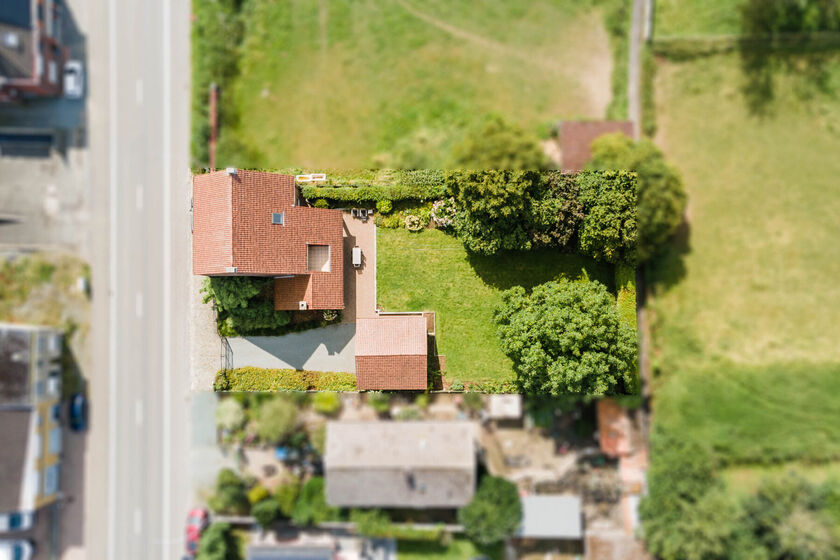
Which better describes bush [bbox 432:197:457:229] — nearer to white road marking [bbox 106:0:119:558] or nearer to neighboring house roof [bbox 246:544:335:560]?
white road marking [bbox 106:0:119:558]

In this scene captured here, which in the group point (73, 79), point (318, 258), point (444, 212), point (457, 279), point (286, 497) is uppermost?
point (73, 79)

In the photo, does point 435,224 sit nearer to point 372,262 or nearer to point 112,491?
point 372,262

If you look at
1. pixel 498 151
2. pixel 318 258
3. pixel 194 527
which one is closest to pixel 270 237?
pixel 318 258

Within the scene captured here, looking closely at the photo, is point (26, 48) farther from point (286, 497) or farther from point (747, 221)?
point (747, 221)

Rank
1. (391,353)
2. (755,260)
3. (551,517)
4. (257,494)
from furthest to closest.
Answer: (257,494), (551,517), (755,260), (391,353)

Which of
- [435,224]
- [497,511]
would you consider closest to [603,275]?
[435,224]

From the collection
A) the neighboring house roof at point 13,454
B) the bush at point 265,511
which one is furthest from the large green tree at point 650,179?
the neighboring house roof at point 13,454

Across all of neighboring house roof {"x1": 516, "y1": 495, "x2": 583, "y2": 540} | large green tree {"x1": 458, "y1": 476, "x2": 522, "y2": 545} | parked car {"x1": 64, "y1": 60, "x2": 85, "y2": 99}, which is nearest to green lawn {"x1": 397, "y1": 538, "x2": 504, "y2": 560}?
large green tree {"x1": 458, "y1": 476, "x2": 522, "y2": 545}
